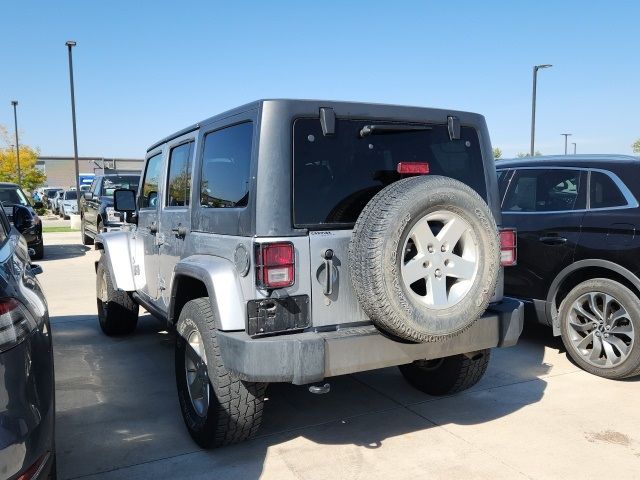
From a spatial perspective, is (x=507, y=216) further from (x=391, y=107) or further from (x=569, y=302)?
(x=391, y=107)

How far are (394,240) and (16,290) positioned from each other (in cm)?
167

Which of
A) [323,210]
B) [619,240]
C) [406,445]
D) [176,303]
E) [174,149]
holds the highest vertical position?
[174,149]

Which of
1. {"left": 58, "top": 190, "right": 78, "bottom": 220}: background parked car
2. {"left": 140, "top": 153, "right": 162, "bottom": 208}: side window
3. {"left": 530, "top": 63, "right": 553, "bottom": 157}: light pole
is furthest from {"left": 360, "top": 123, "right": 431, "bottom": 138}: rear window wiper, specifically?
{"left": 58, "top": 190, "right": 78, "bottom": 220}: background parked car

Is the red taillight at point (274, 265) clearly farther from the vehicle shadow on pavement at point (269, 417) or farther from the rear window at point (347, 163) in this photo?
the vehicle shadow on pavement at point (269, 417)

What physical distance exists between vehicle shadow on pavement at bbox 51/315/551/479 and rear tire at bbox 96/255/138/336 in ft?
1.66

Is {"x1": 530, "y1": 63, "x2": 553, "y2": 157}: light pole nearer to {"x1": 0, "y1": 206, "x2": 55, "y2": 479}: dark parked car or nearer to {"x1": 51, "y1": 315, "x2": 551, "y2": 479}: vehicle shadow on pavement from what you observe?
{"x1": 51, "y1": 315, "x2": 551, "y2": 479}: vehicle shadow on pavement

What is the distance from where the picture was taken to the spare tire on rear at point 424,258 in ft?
9.01

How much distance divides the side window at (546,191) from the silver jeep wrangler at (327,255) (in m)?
1.80

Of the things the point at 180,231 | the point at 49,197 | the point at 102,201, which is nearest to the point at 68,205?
the point at 49,197

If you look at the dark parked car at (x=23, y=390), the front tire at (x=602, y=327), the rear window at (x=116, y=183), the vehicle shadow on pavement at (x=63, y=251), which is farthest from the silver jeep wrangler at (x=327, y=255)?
the rear window at (x=116, y=183)

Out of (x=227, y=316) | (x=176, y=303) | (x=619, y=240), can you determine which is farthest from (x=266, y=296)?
(x=619, y=240)

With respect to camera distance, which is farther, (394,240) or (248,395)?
(248,395)

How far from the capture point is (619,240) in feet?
14.3

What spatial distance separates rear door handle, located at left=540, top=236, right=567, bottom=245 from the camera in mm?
4832
